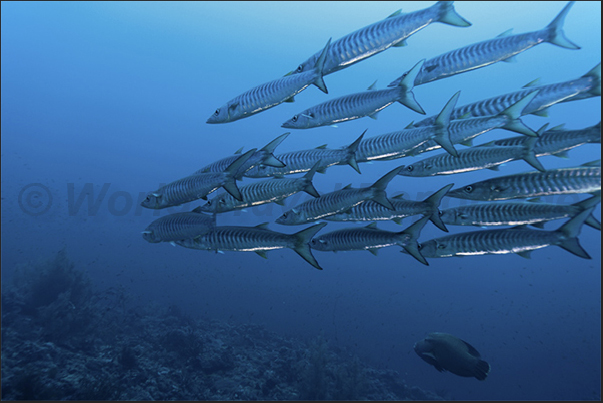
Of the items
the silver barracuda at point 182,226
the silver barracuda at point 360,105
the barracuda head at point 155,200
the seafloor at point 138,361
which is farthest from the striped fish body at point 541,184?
the seafloor at point 138,361

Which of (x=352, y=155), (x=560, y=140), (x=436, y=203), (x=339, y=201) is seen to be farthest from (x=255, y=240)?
(x=560, y=140)

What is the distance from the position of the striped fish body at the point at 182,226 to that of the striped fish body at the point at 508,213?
133 inches

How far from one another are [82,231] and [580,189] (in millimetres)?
50038

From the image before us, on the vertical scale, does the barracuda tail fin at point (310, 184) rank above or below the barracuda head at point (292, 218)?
above

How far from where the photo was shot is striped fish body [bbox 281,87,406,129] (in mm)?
4102

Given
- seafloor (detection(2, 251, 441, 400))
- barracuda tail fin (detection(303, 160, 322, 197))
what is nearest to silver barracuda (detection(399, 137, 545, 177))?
barracuda tail fin (detection(303, 160, 322, 197))

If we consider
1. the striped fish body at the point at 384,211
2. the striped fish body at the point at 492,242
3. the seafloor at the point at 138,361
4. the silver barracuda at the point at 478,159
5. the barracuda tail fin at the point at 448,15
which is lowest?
the seafloor at the point at 138,361

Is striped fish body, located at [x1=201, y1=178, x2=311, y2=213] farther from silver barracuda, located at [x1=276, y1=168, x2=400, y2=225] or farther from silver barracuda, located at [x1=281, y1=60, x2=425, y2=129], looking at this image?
silver barracuda, located at [x1=281, y1=60, x2=425, y2=129]

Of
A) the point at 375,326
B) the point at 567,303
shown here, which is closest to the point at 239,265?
the point at 375,326

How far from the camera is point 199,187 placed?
396 centimetres

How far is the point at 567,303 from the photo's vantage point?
130 feet

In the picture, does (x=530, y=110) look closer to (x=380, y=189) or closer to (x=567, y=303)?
(x=380, y=189)

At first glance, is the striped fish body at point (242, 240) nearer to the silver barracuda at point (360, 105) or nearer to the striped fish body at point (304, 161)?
the striped fish body at point (304, 161)

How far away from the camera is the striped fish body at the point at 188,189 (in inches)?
155
